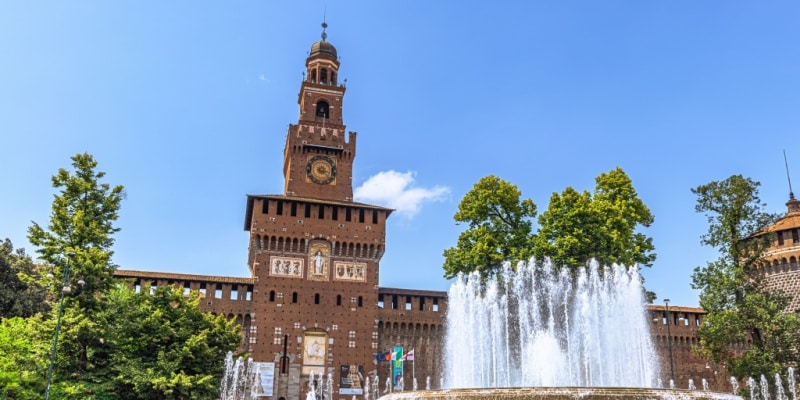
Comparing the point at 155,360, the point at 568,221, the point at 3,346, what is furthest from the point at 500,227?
the point at 3,346

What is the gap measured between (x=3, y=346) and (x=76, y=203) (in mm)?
5560

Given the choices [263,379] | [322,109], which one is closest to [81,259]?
[263,379]

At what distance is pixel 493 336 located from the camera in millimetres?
29969

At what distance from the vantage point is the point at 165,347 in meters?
26.4

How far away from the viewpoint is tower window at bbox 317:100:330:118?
45.4m

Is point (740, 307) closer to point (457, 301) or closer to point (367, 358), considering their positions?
point (457, 301)

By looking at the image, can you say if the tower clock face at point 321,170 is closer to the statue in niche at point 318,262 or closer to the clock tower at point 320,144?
the clock tower at point 320,144

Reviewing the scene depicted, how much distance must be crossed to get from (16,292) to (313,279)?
14.6 metres

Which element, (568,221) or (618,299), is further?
(568,221)

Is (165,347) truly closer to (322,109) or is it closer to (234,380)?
(234,380)

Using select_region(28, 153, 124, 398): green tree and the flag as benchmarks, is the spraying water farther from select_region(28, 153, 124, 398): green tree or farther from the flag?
select_region(28, 153, 124, 398): green tree

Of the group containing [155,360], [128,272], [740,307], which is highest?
[128,272]

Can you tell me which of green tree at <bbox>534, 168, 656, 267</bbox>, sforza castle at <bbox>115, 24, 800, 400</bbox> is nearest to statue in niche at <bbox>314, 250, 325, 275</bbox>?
sforza castle at <bbox>115, 24, 800, 400</bbox>

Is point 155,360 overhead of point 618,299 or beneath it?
beneath
